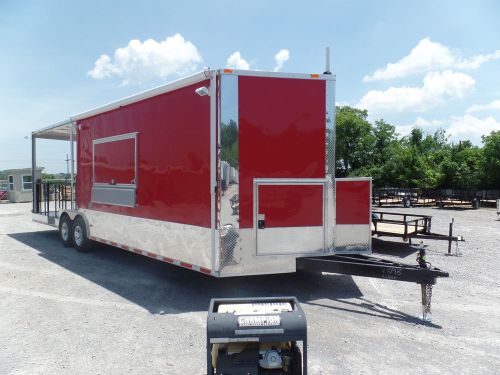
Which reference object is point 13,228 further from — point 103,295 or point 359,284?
point 359,284

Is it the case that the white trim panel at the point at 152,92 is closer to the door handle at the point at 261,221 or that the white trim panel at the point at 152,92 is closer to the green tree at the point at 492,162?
the door handle at the point at 261,221

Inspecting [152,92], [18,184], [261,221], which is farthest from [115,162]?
[18,184]

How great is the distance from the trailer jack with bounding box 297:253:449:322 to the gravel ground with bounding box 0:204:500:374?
45 centimetres

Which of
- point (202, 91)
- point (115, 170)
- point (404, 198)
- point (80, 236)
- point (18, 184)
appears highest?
point (202, 91)

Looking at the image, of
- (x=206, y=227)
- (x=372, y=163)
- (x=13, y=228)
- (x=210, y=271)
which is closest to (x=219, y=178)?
(x=206, y=227)

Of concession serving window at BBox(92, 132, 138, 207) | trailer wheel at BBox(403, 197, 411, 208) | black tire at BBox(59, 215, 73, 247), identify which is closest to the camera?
concession serving window at BBox(92, 132, 138, 207)

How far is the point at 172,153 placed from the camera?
6.28 m

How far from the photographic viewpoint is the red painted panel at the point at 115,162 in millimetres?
7219

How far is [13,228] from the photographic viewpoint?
13594 mm

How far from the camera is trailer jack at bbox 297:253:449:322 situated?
5047 mm

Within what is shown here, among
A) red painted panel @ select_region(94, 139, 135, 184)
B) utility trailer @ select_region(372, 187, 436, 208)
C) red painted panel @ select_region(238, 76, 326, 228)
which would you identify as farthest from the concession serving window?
utility trailer @ select_region(372, 187, 436, 208)

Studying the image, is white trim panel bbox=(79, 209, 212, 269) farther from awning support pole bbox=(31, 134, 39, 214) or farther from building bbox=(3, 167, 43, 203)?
building bbox=(3, 167, 43, 203)

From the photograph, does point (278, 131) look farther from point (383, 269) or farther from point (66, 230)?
point (66, 230)

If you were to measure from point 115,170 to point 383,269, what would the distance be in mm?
5304
